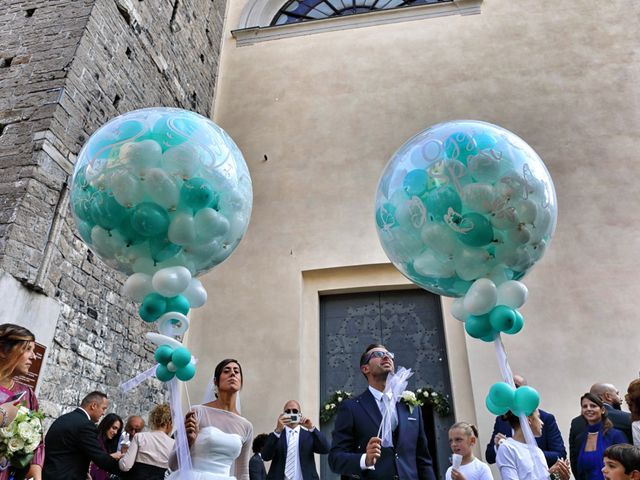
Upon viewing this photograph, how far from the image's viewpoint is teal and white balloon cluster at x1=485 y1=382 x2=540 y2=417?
6.21ft

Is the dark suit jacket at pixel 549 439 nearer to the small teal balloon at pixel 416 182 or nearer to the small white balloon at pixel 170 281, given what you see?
the small teal balloon at pixel 416 182

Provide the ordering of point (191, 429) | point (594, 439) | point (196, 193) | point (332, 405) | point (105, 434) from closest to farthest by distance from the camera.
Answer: point (196, 193), point (191, 429), point (594, 439), point (105, 434), point (332, 405)

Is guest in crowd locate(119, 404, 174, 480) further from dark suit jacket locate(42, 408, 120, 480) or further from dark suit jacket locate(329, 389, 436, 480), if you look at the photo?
dark suit jacket locate(329, 389, 436, 480)

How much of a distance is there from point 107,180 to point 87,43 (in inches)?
142

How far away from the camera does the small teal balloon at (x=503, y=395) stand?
1.95 metres

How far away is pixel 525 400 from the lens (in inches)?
74.5

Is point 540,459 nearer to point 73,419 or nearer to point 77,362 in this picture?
point 73,419

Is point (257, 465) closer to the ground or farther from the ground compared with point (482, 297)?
closer to the ground

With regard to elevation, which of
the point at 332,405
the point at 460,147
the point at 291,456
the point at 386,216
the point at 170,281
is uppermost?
the point at 460,147

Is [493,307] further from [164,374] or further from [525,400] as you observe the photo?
[164,374]

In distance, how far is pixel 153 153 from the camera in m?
2.31

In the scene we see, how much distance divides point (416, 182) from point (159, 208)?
1.19 metres

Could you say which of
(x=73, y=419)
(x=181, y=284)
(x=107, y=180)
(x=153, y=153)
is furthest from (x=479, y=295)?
(x=73, y=419)

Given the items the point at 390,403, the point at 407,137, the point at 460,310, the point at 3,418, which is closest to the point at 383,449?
the point at 390,403
